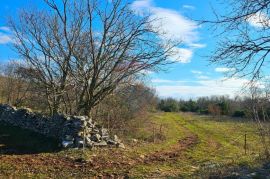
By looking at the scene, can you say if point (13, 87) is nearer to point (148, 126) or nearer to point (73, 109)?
point (148, 126)

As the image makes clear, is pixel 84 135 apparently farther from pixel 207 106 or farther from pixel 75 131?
pixel 207 106

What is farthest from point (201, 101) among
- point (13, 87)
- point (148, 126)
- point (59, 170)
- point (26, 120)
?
point (59, 170)

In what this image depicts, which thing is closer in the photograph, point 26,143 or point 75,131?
point 75,131

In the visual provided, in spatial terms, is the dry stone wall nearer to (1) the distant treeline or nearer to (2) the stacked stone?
(2) the stacked stone

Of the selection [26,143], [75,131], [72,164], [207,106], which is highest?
[207,106]

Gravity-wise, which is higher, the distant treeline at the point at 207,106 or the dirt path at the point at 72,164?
the distant treeline at the point at 207,106

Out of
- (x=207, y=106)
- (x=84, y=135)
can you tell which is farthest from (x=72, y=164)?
(x=207, y=106)

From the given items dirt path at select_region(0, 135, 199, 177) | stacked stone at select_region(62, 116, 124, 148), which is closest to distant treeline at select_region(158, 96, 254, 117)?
stacked stone at select_region(62, 116, 124, 148)

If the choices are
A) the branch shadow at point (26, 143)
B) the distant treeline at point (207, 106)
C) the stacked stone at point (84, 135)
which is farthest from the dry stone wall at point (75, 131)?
the distant treeline at point (207, 106)

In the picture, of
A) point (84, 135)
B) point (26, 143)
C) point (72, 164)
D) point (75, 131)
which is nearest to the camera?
point (72, 164)

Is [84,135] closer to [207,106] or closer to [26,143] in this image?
[26,143]

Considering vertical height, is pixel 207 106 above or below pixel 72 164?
above

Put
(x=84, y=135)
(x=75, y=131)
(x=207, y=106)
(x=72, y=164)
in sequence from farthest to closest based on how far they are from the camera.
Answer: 1. (x=207, y=106)
2. (x=75, y=131)
3. (x=84, y=135)
4. (x=72, y=164)

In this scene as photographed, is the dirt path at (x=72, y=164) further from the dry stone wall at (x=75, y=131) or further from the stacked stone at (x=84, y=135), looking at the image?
the dry stone wall at (x=75, y=131)
